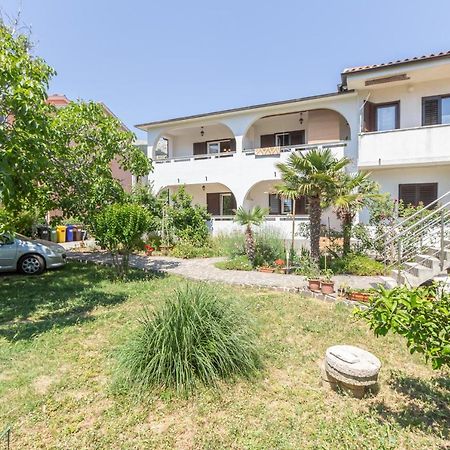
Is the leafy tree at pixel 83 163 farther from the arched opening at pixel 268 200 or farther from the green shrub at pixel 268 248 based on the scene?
the arched opening at pixel 268 200

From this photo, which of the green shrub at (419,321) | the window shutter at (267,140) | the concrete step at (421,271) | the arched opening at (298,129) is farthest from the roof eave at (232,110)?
the green shrub at (419,321)

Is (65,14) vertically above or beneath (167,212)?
above

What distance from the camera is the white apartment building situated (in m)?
12.9

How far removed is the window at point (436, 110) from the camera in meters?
13.5

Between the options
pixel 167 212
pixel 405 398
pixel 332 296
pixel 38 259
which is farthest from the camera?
pixel 167 212

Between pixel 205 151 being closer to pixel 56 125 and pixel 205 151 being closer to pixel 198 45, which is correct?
pixel 198 45

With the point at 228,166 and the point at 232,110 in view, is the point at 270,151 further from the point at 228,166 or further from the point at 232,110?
the point at 232,110

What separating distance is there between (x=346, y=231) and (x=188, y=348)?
907 centimetres

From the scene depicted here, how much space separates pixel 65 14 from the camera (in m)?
12.7

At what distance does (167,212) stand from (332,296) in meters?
11.2

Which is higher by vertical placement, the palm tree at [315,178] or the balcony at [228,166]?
the balcony at [228,166]

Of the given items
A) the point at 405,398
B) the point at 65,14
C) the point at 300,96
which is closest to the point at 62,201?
the point at 65,14

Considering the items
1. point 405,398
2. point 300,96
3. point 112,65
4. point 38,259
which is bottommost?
point 405,398

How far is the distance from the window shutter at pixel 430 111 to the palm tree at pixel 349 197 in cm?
477
